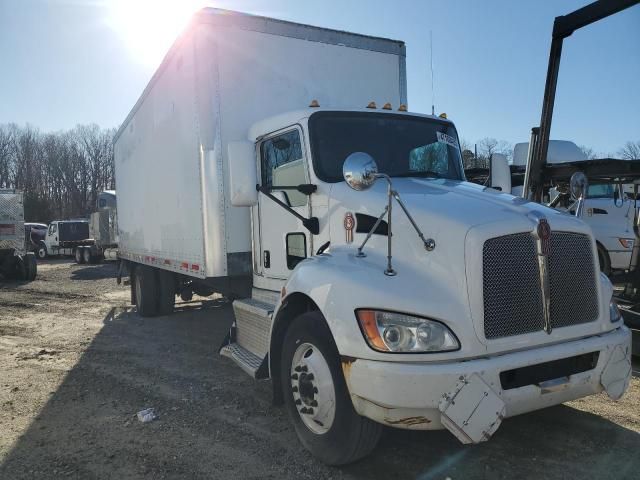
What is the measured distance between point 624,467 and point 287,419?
2.38 meters

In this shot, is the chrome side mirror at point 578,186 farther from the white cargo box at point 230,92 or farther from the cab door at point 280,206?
the white cargo box at point 230,92

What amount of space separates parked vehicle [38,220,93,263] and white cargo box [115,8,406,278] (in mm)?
22836

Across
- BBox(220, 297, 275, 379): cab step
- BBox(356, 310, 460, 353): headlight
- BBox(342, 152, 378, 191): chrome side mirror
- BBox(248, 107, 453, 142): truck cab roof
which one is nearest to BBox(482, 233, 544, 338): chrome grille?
BBox(356, 310, 460, 353): headlight

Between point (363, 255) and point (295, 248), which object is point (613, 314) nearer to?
point (363, 255)

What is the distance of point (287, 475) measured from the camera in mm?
3242

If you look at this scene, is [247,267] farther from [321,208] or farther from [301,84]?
[301,84]

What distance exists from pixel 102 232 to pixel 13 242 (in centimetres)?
Answer: 411

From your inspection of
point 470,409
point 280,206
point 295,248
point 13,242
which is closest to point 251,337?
point 295,248

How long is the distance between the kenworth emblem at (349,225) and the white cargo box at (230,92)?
5.87 feet

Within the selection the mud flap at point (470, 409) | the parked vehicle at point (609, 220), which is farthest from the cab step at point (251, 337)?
the parked vehicle at point (609, 220)

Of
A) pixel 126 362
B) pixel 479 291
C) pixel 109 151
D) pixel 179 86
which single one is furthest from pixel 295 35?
pixel 109 151

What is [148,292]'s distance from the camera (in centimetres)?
896

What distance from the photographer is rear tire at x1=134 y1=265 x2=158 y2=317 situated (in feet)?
29.2

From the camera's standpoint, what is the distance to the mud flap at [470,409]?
8.57ft
